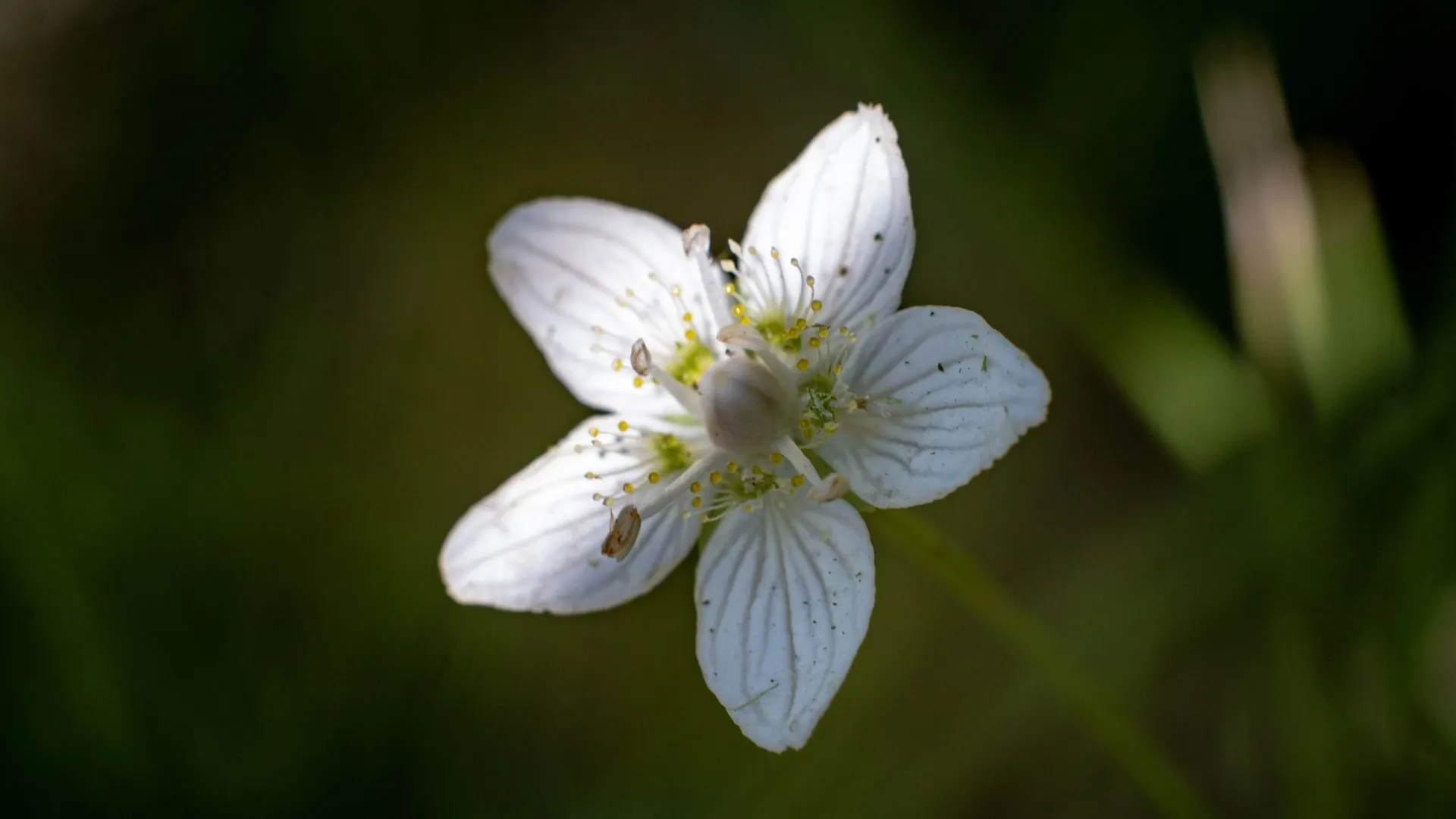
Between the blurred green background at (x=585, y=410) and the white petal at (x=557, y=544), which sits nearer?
the white petal at (x=557, y=544)

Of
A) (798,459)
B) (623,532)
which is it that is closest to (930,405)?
(798,459)

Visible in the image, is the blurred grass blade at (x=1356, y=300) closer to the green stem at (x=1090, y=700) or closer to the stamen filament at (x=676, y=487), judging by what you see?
the green stem at (x=1090, y=700)

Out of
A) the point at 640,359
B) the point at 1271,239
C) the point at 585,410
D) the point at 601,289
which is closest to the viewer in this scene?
the point at 640,359

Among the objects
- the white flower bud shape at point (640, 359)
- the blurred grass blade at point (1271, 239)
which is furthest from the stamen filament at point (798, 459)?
the blurred grass blade at point (1271, 239)

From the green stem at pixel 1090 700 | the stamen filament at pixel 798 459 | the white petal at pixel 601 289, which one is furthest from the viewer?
the white petal at pixel 601 289

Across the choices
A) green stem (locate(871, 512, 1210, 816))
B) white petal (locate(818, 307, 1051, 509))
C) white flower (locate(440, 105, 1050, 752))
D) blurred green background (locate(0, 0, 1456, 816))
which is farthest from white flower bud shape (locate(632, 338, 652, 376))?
blurred green background (locate(0, 0, 1456, 816))

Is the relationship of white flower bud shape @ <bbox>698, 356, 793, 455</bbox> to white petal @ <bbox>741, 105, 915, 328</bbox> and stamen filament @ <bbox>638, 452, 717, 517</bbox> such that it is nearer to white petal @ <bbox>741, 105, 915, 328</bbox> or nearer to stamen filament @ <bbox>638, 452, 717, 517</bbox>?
stamen filament @ <bbox>638, 452, 717, 517</bbox>

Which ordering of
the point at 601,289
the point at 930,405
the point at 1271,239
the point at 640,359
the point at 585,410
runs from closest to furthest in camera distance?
the point at 930,405
the point at 640,359
the point at 601,289
the point at 1271,239
the point at 585,410

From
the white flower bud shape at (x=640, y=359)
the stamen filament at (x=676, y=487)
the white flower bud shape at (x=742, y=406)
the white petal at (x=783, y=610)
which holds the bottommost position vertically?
the white petal at (x=783, y=610)

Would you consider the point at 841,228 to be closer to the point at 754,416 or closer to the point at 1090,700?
the point at 754,416
